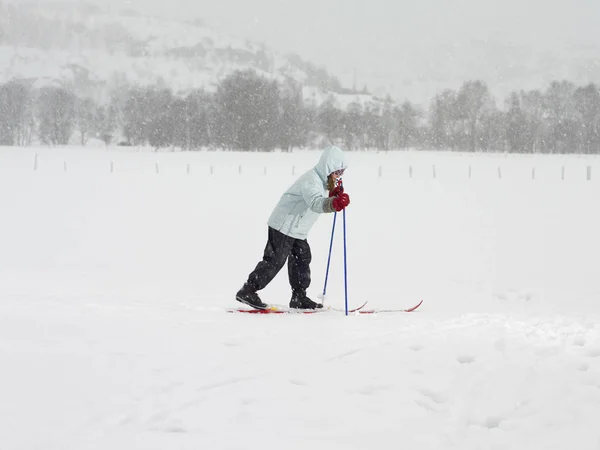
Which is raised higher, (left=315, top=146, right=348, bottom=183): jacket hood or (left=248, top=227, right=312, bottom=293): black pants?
(left=315, top=146, right=348, bottom=183): jacket hood

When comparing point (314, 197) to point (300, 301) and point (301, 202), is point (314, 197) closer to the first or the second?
point (301, 202)

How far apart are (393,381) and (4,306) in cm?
452

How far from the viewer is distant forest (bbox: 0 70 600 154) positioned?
96.4 metres

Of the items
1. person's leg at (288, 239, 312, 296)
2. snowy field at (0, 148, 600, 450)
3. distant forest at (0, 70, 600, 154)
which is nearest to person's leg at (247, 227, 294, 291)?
person's leg at (288, 239, 312, 296)

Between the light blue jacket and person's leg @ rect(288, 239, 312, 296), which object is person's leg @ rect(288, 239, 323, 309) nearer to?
person's leg @ rect(288, 239, 312, 296)

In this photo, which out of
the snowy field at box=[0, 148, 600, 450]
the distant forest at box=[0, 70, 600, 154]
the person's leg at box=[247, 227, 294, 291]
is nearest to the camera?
the snowy field at box=[0, 148, 600, 450]

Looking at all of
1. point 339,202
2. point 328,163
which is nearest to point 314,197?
point 339,202

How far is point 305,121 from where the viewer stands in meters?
108

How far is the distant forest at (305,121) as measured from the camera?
9638 cm

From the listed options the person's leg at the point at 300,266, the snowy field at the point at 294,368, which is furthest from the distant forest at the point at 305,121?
the person's leg at the point at 300,266

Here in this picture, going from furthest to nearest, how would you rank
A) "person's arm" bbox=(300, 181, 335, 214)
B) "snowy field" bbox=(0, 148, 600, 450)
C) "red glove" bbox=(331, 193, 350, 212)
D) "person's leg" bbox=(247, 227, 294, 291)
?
1. "person's leg" bbox=(247, 227, 294, 291)
2. "person's arm" bbox=(300, 181, 335, 214)
3. "red glove" bbox=(331, 193, 350, 212)
4. "snowy field" bbox=(0, 148, 600, 450)

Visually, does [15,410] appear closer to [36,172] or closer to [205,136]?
[36,172]

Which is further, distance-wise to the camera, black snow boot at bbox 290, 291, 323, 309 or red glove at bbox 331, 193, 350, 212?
black snow boot at bbox 290, 291, 323, 309

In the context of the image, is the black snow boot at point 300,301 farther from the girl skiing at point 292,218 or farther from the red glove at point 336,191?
the red glove at point 336,191
